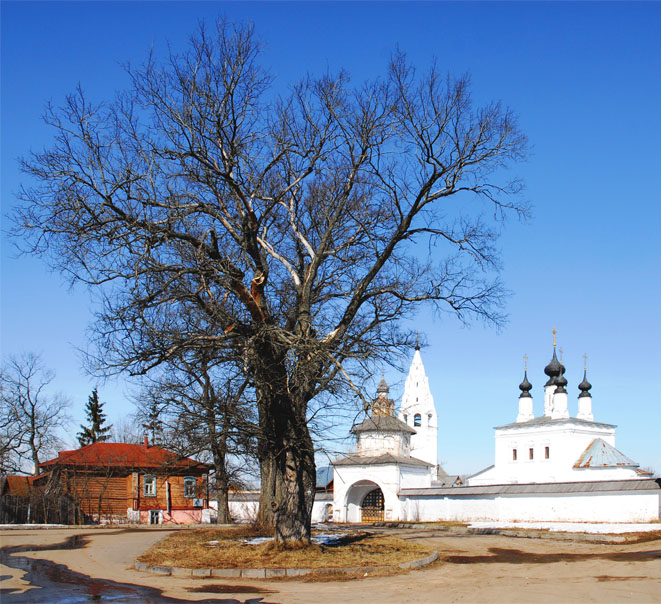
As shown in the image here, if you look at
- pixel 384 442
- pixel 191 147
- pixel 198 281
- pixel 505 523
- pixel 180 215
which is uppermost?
pixel 191 147

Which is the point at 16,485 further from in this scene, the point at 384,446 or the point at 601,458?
the point at 601,458

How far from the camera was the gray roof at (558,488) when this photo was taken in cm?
2972

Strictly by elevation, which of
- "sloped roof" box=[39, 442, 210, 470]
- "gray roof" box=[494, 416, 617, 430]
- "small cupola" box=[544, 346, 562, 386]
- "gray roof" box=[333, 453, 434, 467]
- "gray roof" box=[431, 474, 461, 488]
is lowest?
"gray roof" box=[431, 474, 461, 488]

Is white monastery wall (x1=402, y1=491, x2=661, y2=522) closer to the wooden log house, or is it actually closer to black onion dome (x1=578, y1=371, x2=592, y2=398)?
the wooden log house

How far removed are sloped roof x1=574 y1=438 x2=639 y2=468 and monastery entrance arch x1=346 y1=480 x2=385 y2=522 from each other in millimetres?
22113

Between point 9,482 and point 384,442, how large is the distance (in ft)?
84.1

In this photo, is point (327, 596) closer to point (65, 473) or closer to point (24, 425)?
point (65, 473)

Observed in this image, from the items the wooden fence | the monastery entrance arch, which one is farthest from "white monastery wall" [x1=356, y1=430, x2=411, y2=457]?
the wooden fence

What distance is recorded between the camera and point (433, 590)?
10.9 meters

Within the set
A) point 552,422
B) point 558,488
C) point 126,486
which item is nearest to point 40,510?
point 126,486

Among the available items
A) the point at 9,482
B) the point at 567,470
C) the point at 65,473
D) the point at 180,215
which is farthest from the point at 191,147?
the point at 567,470

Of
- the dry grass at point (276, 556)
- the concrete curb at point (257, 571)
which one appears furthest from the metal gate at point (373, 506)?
the concrete curb at point (257, 571)

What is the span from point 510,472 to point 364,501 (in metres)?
32.1

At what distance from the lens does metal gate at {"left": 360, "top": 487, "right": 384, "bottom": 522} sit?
46.9 m
